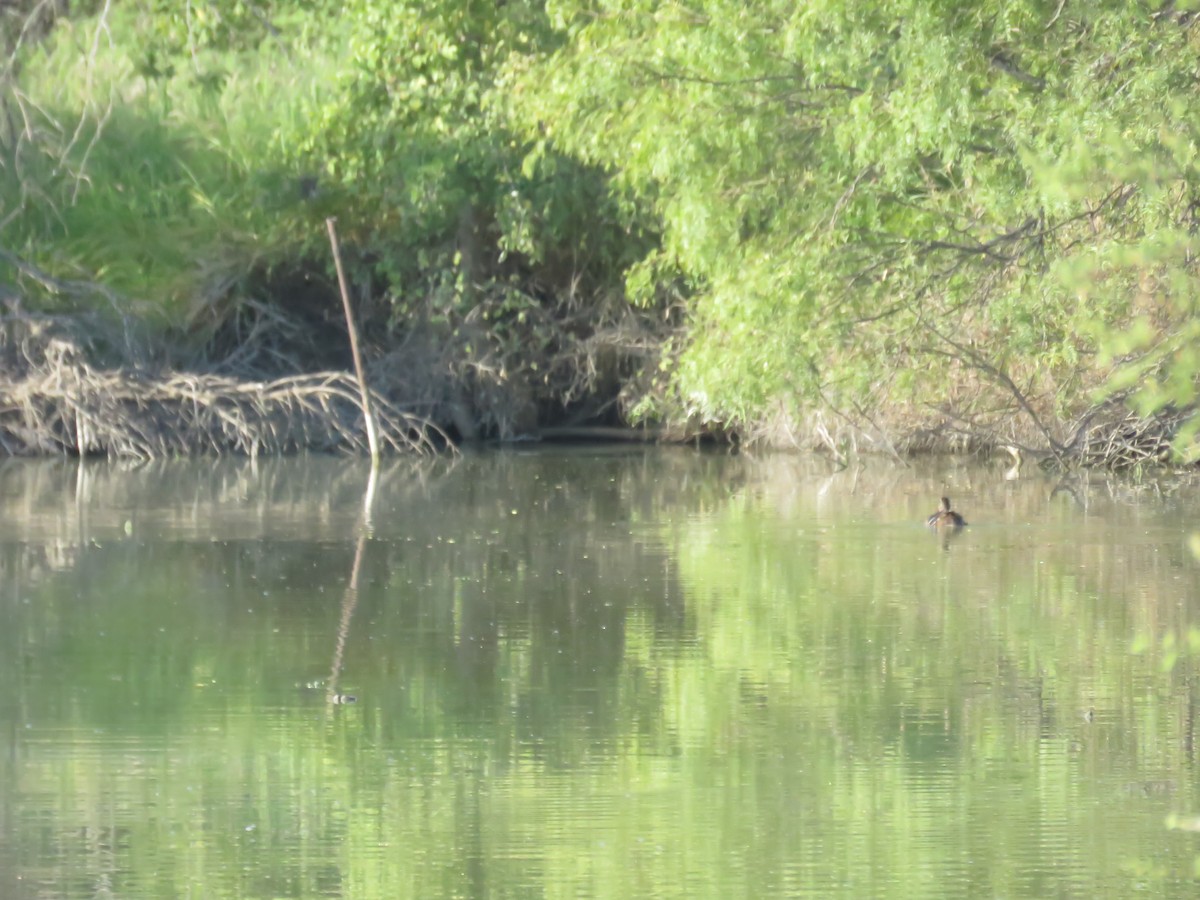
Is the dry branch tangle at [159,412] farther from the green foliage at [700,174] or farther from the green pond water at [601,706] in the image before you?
the green pond water at [601,706]

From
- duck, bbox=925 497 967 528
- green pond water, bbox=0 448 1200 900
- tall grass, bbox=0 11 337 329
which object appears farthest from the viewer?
tall grass, bbox=0 11 337 329

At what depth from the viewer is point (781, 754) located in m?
7.96

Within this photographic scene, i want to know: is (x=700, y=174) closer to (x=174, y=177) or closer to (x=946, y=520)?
(x=946, y=520)

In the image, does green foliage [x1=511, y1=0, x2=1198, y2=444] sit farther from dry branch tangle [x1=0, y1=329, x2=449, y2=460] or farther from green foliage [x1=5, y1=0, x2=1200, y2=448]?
dry branch tangle [x1=0, y1=329, x2=449, y2=460]

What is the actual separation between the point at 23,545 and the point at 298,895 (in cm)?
907

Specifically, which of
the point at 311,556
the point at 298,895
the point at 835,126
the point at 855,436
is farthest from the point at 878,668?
the point at 855,436

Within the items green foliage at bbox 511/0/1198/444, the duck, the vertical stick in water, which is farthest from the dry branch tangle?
the duck

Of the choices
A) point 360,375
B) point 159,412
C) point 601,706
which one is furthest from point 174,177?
point 601,706

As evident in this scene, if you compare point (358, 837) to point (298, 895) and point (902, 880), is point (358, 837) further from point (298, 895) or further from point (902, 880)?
point (902, 880)

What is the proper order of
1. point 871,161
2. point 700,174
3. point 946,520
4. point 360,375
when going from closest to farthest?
point 871,161 < point 946,520 < point 700,174 < point 360,375

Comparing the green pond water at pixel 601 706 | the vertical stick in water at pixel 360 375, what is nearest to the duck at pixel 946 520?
the green pond water at pixel 601 706

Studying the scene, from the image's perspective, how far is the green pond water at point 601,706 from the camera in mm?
6566

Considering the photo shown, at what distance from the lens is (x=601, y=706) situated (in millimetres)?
8930

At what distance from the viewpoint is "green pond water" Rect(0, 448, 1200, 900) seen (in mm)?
6566
